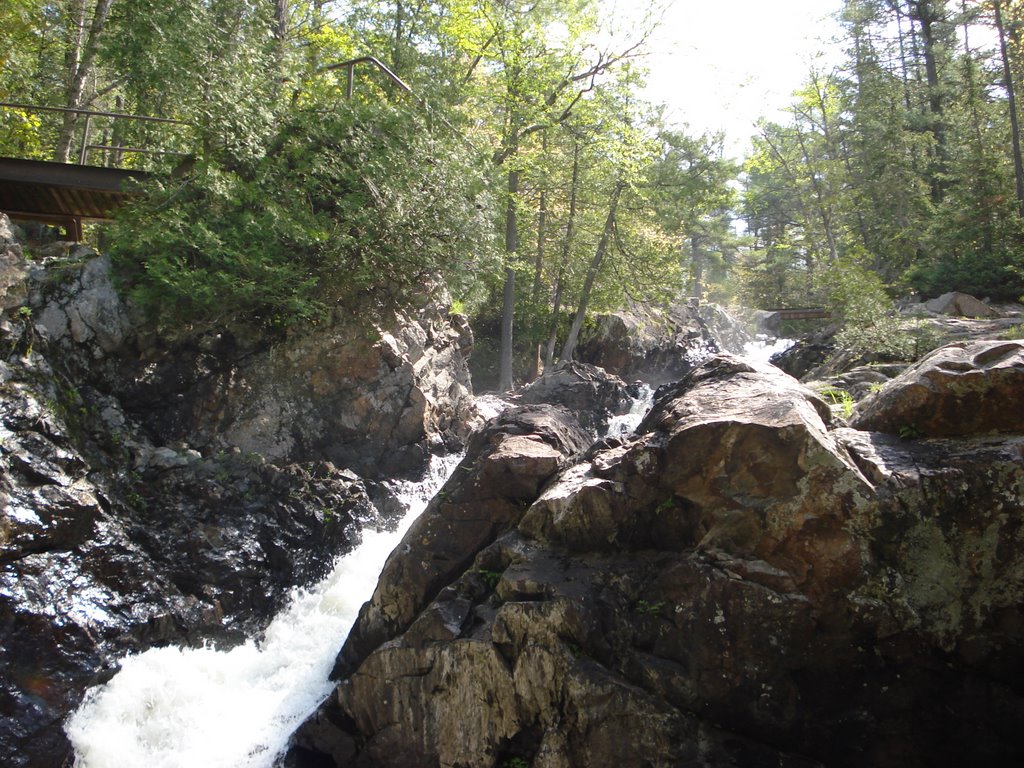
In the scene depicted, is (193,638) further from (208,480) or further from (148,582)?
(208,480)

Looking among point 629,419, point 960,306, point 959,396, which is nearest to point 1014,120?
point 960,306

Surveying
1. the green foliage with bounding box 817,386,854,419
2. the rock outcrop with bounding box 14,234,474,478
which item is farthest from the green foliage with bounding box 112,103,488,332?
the green foliage with bounding box 817,386,854,419

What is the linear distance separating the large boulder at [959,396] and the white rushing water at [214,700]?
6500mm

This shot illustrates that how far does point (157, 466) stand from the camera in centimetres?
988

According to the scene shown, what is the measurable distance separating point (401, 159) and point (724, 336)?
2048 cm

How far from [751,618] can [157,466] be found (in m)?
8.29

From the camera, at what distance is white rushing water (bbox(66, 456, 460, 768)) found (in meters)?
7.00

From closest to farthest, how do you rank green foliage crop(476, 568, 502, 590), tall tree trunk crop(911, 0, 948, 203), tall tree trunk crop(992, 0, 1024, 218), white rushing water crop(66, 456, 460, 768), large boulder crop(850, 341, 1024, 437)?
large boulder crop(850, 341, 1024, 437), green foliage crop(476, 568, 502, 590), white rushing water crop(66, 456, 460, 768), tall tree trunk crop(992, 0, 1024, 218), tall tree trunk crop(911, 0, 948, 203)

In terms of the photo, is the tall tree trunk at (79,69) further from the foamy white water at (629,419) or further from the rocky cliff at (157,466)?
the foamy white water at (629,419)

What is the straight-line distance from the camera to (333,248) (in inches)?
436

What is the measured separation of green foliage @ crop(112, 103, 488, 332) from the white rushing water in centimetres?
496

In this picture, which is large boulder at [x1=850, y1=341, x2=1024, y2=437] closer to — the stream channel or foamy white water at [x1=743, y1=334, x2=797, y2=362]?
the stream channel

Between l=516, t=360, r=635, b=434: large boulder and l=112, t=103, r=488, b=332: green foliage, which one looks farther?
l=516, t=360, r=635, b=434: large boulder

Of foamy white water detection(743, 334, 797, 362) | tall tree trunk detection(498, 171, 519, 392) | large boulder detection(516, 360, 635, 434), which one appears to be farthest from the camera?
foamy white water detection(743, 334, 797, 362)
